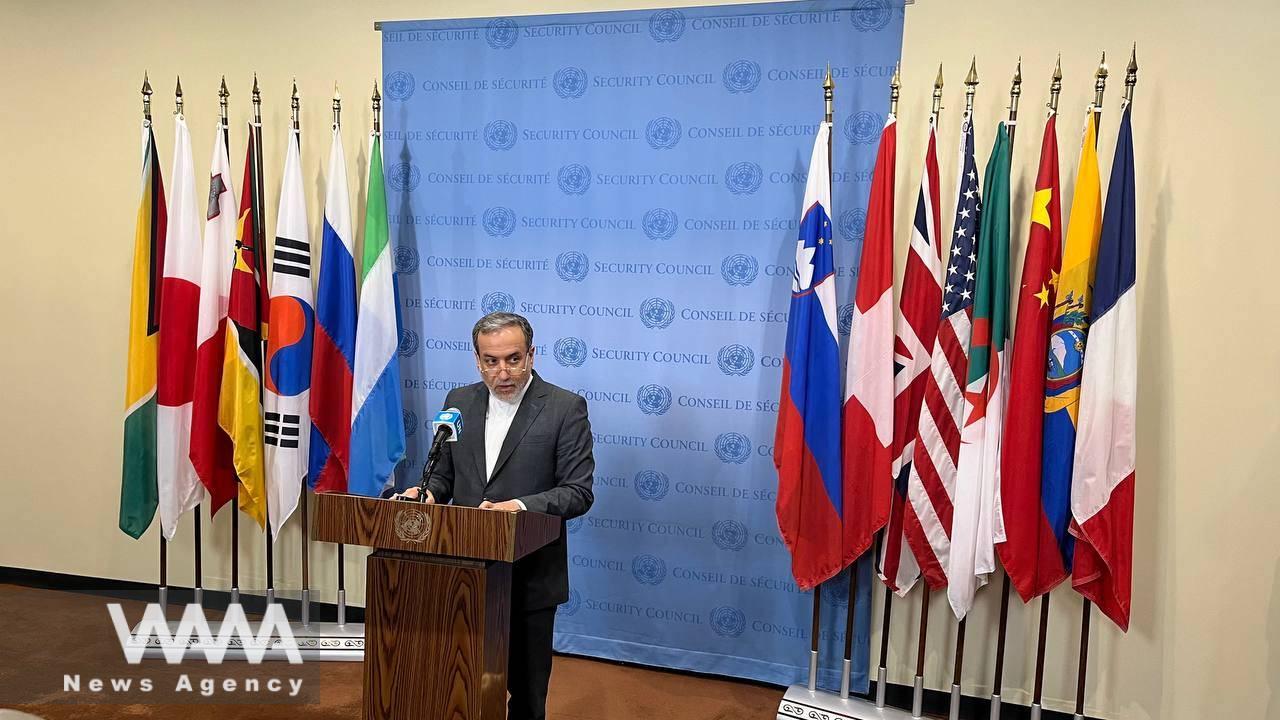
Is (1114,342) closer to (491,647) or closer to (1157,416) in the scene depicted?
(1157,416)

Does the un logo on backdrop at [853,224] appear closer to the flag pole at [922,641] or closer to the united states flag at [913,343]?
the united states flag at [913,343]

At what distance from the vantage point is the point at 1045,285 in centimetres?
301

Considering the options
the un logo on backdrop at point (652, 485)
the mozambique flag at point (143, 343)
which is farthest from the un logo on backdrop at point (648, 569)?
the mozambique flag at point (143, 343)

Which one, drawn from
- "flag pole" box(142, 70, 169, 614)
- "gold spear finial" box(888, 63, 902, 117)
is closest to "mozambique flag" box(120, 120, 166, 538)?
"flag pole" box(142, 70, 169, 614)

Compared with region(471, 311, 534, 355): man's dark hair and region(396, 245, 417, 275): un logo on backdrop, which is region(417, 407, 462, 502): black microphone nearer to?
region(471, 311, 534, 355): man's dark hair

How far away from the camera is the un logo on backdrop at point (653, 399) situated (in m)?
3.62

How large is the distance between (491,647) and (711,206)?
1.96 meters

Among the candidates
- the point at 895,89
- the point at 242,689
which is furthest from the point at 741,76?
the point at 242,689

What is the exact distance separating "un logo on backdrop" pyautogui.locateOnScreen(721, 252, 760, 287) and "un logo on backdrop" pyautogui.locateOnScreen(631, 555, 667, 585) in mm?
1199

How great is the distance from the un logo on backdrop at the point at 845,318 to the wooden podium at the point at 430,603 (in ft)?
5.30

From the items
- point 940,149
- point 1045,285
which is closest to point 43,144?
point 940,149

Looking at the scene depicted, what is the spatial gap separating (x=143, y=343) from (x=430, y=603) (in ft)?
7.44

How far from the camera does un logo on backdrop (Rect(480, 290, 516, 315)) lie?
377cm

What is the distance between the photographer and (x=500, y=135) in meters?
3.74
